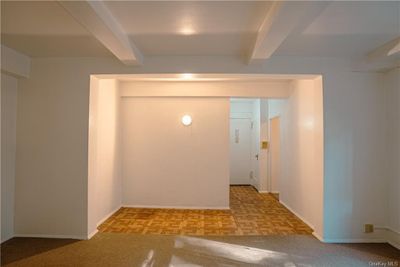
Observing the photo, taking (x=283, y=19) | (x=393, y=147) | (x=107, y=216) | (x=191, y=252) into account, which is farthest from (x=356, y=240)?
(x=107, y=216)

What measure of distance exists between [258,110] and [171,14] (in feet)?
17.7

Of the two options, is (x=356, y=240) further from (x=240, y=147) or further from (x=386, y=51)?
(x=240, y=147)

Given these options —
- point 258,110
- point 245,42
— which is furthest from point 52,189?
point 258,110

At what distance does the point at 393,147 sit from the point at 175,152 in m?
3.52

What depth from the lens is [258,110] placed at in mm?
7508

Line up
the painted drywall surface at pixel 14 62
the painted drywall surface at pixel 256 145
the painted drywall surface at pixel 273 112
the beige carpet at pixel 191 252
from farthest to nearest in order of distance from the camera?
the painted drywall surface at pixel 256 145, the painted drywall surface at pixel 273 112, the painted drywall surface at pixel 14 62, the beige carpet at pixel 191 252

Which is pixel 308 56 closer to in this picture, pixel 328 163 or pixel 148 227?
pixel 328 163

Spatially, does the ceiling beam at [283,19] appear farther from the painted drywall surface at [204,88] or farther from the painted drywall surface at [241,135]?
the painted drywall surface at [241,135]

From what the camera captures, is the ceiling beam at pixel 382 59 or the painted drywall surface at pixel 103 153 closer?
the ceiling beam at pixel 382 59

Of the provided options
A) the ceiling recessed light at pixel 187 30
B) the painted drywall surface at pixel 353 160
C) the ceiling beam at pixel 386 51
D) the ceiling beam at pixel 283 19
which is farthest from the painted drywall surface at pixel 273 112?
the ceiling recessed light at pixel 187 30

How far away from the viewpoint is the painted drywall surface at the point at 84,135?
11.9ft

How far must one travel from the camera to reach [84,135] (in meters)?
3.70

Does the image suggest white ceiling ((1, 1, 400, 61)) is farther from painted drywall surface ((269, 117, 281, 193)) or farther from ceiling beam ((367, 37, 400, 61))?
painted drywall surface ((269, 117, 281, 193))

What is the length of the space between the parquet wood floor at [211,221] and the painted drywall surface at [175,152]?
295 mm
